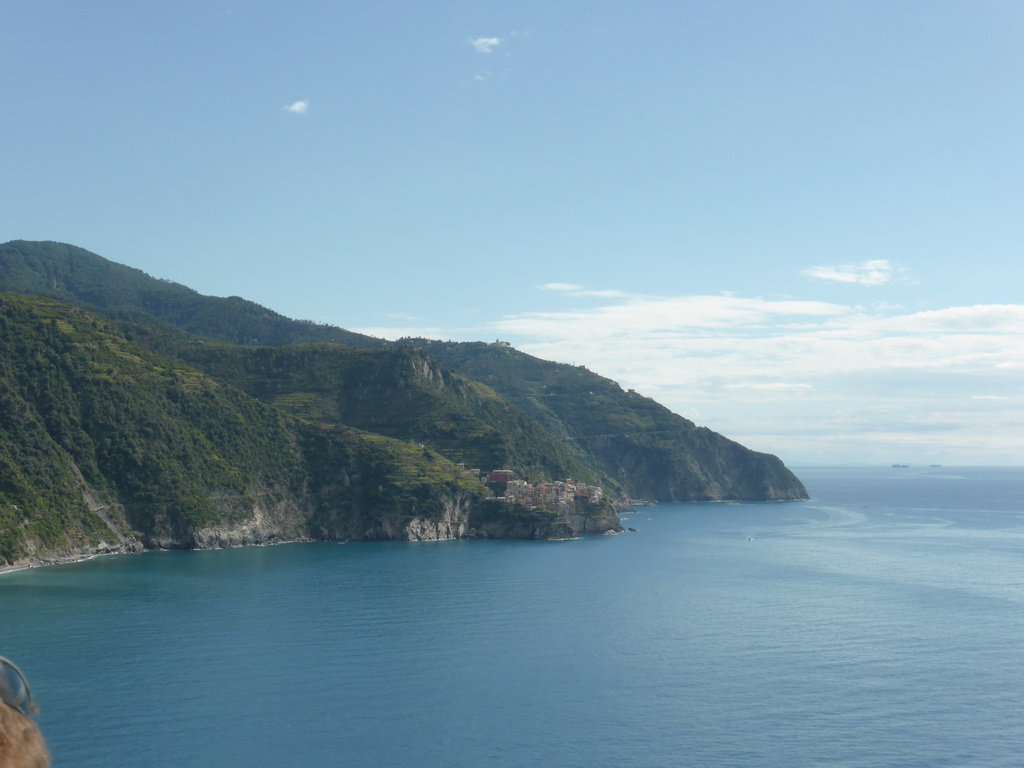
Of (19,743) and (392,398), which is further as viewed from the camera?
(392,398)

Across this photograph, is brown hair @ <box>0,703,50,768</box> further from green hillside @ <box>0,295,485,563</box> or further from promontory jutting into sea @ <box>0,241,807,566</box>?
promontory jutting into sea @ <box>0,241,807,566</box>

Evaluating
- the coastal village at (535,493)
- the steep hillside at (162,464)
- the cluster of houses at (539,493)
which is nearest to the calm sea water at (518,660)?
the steep hillside at (162,464)

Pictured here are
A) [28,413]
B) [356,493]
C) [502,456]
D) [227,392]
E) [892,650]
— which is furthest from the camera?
[502,456]

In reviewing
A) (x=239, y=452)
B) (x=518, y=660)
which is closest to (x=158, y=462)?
(x=239, y=452)

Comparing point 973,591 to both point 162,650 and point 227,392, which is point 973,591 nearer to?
point 162,650

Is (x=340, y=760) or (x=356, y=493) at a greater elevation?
(x=356, y=493)

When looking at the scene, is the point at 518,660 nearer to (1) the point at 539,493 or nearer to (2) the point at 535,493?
(2) the point at 535,493

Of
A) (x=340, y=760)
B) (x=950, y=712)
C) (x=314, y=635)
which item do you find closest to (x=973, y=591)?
(x=950, y=712)

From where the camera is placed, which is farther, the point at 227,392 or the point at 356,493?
the point at 227,392
